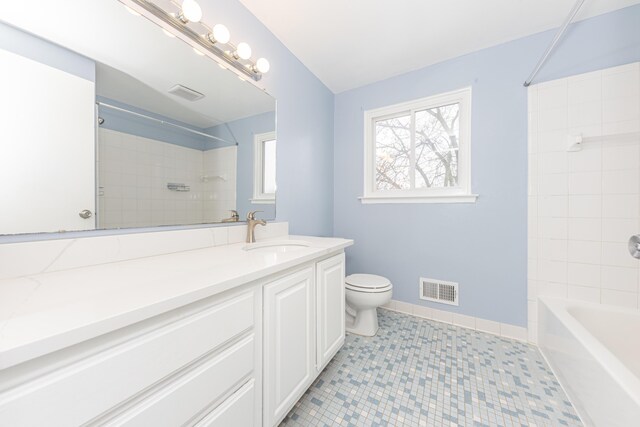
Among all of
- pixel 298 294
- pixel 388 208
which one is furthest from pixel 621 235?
pixel 298 294

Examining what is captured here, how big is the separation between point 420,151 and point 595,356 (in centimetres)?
171

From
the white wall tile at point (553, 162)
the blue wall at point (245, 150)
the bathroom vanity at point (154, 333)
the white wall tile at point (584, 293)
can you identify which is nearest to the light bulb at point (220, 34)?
the blue wall at point (245, 150)

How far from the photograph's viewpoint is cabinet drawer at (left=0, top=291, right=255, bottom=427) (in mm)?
414

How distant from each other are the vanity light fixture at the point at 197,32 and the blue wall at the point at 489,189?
140cm

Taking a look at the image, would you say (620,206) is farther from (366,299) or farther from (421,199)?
(366,299)

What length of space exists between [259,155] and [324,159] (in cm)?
90

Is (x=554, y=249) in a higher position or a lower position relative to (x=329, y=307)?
higher

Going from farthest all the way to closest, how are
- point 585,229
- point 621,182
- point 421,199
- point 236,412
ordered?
point 421,199
point 585,229
point 621,182
point 236,412

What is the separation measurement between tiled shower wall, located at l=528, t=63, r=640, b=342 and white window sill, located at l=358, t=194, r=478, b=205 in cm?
41

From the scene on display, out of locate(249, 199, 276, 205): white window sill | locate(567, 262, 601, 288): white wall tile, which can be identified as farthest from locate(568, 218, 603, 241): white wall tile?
locate(249, 199, 276, 205): white window sill

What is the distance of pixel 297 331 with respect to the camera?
1107 millimetres

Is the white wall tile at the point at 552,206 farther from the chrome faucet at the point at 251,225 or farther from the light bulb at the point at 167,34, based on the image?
the light bulb at the point at 167,34

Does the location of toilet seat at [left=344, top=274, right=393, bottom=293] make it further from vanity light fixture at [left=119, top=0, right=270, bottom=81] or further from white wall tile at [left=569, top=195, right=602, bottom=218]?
vanity light fixture at [left=119, top=0, right=270, bottom=81]

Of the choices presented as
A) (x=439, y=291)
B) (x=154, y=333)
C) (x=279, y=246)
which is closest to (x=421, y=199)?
(x=439, y=291)
